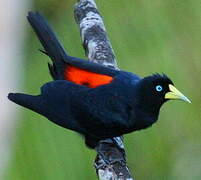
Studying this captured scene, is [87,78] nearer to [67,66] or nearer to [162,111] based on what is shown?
[67,66]

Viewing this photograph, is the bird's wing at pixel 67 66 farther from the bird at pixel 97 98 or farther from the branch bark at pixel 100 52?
the branch bark at pixel 100 52

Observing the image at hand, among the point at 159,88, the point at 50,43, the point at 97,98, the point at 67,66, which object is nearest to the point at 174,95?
the point at 159,88

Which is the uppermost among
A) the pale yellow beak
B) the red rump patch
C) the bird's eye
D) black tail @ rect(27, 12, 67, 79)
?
black tail @ rect(27, 12, 67, 79)

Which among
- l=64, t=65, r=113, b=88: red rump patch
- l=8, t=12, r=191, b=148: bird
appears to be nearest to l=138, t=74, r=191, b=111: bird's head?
l=8, t=12, r=191, b=148: bird

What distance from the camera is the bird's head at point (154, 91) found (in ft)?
6.33

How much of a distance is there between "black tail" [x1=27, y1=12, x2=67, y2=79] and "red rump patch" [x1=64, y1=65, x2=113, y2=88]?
0.05m

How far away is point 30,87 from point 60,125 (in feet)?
0.72

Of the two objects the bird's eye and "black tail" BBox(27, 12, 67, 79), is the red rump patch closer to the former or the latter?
"black tail" BBox(27, 12, 67, 79)

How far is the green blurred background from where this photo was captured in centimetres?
196

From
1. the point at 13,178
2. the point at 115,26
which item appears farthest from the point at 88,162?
the point at 115,26

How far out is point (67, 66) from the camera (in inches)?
83.7

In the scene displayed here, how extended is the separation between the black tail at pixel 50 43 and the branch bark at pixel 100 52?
0.48ft

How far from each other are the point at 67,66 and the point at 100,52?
0.75ft

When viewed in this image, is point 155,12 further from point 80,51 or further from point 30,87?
point 30,87
